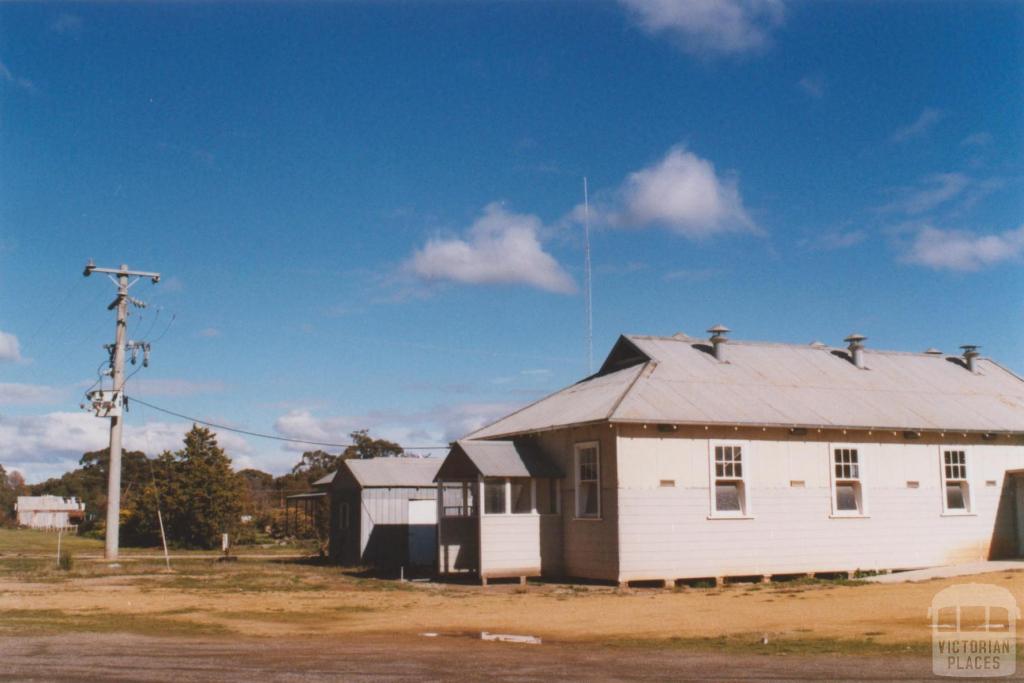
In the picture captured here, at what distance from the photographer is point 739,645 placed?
41.3ft

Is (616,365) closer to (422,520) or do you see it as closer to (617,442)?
(617,442)

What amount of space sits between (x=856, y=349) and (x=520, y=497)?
12431 millimetres

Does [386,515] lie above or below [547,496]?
below

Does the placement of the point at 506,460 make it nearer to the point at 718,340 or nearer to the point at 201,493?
the point at 718,340

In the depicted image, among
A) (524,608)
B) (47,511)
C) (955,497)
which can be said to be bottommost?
(524,608)

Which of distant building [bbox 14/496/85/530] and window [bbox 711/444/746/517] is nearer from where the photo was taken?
window [bbox 711/444/746/517]

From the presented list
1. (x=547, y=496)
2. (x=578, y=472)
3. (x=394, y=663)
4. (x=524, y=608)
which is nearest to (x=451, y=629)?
(x=524, y=608)

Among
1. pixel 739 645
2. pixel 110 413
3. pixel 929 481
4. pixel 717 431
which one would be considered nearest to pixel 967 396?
pixel 929 481

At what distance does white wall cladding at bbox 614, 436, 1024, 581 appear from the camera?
909 inches

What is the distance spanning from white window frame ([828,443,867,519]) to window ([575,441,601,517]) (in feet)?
20.9

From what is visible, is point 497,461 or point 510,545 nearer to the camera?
point 510,545

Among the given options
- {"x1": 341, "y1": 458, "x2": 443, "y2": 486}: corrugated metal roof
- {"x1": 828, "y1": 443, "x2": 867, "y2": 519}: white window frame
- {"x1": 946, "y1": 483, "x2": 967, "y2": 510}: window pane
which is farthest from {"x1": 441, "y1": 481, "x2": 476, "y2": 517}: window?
{"x1": 946, "y1": 483, "x2": 967, "y2": 510}: window pane

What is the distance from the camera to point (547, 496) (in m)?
25.2

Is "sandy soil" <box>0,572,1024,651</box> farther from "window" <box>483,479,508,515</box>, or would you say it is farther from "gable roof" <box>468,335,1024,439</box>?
"gable roof" <box>468,335,1024,439</box>
